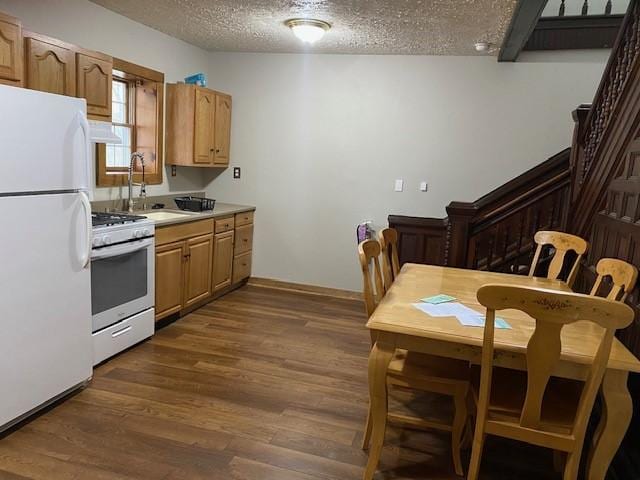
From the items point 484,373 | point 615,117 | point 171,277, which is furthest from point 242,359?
point 615,117

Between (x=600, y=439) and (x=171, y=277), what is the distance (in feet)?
10.2

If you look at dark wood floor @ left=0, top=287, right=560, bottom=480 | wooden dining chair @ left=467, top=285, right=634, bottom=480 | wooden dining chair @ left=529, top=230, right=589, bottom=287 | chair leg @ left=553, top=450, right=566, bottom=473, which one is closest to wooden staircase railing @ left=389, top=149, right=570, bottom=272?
wooden dining chair @ left=529, top=230, right=589, bottom=287

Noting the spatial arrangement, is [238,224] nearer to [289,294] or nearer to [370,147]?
[289,294]

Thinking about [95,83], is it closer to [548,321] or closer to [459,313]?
[459,313]

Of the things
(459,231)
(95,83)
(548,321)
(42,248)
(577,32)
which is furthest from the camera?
(577,32)

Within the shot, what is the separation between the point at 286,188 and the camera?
508 cm

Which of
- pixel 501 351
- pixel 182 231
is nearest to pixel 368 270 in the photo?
pixel 501 351

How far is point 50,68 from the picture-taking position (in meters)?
2.88

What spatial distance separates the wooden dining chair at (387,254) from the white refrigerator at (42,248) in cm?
168

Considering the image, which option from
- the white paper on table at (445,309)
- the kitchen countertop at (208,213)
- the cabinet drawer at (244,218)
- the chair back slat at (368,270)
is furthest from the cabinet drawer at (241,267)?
the white paper on table at (445,309)

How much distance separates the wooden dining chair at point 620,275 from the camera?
202cm

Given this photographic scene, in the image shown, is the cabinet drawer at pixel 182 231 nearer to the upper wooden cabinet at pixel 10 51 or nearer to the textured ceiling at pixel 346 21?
the upper wooden cabinet at pixel 10 51

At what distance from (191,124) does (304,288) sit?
2071 millimetres

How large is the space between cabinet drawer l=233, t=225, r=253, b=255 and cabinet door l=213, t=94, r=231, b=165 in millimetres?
750
